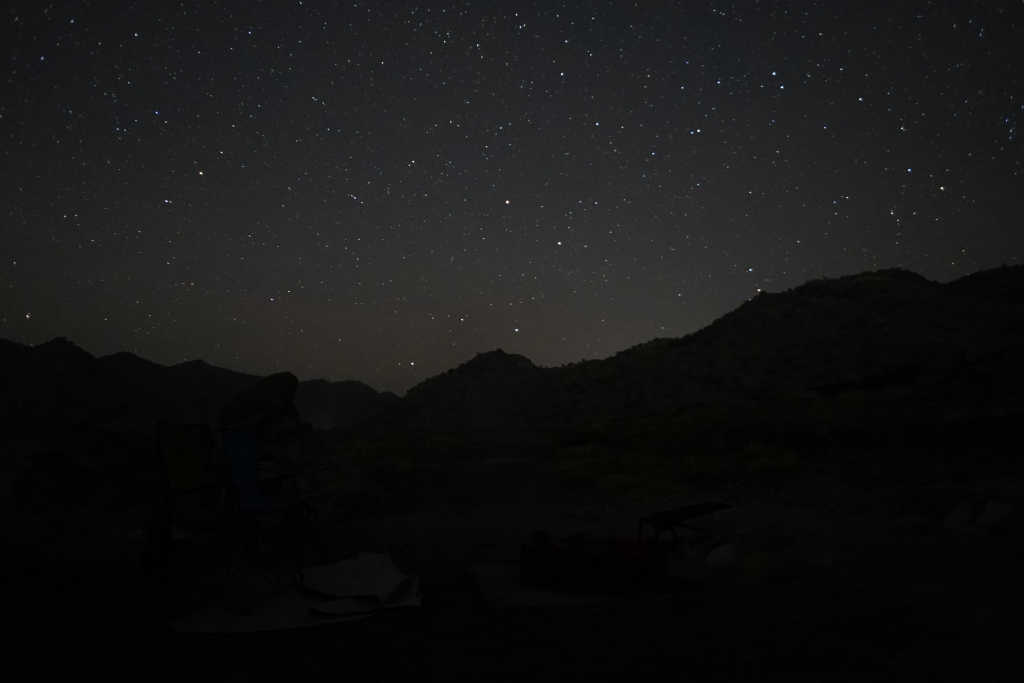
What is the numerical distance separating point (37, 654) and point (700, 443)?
1804cm

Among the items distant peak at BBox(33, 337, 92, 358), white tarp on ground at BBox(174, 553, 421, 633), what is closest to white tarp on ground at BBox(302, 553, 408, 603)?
white tarp on ground at BBox(174, 553, 421, 633)

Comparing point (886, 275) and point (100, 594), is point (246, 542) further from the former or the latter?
point (886, 275)

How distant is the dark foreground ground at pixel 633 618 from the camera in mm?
4703

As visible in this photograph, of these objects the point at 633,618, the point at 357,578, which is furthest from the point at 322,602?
Result: the point at 633,618

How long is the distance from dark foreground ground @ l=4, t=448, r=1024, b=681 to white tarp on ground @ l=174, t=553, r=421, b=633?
0.53 feet

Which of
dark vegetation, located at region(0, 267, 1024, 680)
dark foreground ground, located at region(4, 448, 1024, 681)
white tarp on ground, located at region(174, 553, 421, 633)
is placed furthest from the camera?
white tarp on ground, located at region(174, 553, 421, 633)

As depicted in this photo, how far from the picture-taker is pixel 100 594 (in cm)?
696

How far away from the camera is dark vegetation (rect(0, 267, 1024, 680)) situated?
5.07m

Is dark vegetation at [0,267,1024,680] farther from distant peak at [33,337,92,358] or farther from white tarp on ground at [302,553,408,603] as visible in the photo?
distant peak at [33,337,92,358]

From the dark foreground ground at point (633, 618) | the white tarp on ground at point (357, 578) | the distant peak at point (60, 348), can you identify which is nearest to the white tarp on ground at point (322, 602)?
the white tarp on ground at point (357, 578)

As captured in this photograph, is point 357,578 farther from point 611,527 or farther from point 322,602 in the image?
point 611,527

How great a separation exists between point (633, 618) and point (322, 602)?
9.03 ft

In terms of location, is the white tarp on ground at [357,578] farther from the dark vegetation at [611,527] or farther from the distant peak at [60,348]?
the distant peak at [60,348]

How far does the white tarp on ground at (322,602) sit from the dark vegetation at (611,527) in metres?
0.24
